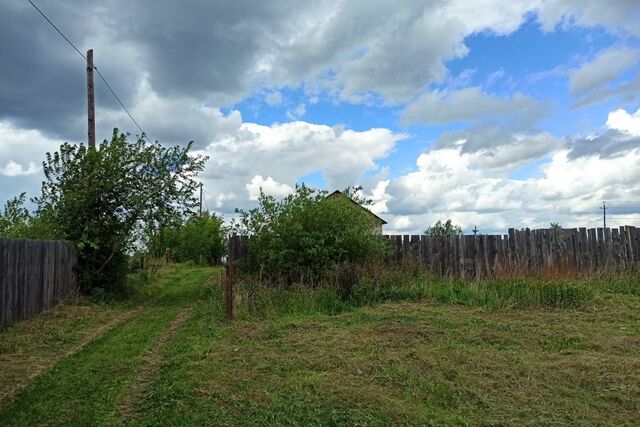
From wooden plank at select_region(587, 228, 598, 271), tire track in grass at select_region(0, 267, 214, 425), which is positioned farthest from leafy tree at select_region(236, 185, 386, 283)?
wooden plank at select_region(587, 228, 598, 271)

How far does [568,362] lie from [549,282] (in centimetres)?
464

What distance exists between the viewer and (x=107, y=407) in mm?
5102

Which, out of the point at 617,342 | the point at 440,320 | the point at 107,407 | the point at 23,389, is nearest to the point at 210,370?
the point at 107,407

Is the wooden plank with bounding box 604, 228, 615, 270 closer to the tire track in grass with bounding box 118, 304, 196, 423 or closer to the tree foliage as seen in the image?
the tire track in grass with bounding box 118, 304, 196, 423

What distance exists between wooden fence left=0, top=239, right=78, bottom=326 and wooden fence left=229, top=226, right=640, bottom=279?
7.99 m

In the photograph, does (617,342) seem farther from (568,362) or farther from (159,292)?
(159,292)

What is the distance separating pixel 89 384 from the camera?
5914 mm

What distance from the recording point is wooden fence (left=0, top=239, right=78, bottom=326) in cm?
935

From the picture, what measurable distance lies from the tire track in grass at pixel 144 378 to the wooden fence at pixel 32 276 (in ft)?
9.76

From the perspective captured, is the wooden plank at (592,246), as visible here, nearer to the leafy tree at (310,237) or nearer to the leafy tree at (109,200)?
the leafy tree at (310,237)

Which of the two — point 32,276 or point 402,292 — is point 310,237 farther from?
→ point 32,276

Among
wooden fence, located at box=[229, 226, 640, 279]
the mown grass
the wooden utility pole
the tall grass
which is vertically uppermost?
the wooden utility pole

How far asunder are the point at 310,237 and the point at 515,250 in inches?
219

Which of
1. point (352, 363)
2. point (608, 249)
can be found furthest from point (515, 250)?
point (352, 363)
